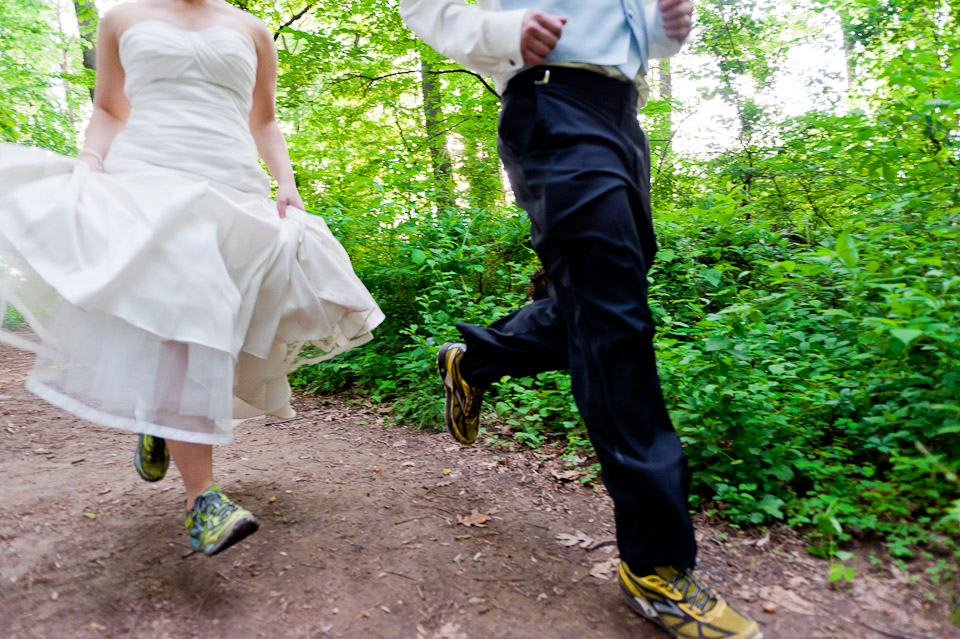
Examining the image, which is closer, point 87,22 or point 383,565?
point 383,565

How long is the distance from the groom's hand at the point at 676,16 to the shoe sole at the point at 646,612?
5.43ft

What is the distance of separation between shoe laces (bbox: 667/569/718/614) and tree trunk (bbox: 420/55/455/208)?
4732 millimetres

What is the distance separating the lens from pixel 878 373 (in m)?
2.13

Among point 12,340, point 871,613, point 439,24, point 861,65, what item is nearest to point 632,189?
point 439,24

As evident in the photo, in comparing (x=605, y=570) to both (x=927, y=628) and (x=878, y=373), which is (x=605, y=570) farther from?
(x=878, y=373)

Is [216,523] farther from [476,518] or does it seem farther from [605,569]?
[605,569]

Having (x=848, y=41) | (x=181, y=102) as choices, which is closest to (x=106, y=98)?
(x=181, y=102)

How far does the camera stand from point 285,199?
236 cm

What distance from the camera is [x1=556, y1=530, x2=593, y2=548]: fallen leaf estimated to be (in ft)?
6.73

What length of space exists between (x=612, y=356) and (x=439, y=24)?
1.10 m

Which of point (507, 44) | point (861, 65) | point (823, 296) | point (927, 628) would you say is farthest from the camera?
point (861, 65)

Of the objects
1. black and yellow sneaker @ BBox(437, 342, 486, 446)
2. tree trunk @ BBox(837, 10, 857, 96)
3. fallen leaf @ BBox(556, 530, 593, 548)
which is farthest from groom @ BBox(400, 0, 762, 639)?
tree trunk @ BBox(837, 10, 857, 96)

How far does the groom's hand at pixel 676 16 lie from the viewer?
5.63 ft

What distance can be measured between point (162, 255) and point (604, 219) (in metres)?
1.35
